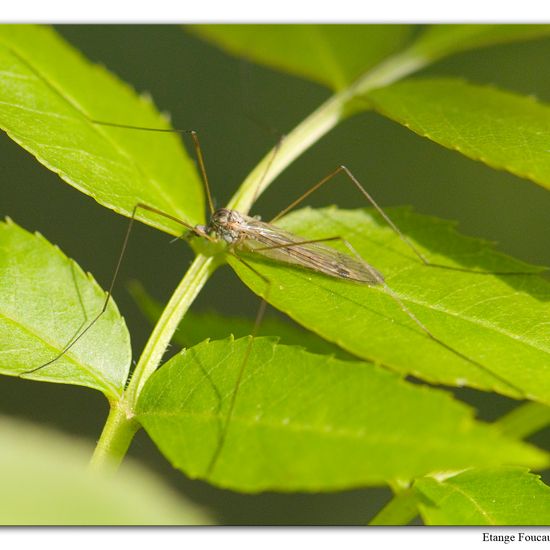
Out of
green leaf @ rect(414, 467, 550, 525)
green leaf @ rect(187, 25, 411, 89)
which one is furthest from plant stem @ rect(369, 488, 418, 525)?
green leaf @ rect(187, 25, 411, 89)

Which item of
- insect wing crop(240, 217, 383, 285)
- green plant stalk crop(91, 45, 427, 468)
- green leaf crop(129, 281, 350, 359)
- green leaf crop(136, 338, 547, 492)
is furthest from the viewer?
green leaf crop(129, 281, 350, 359)

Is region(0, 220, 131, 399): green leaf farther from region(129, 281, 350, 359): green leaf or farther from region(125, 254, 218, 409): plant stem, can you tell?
region(129, 281, 350, 359): green leaf

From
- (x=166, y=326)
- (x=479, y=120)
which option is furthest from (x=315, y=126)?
(x=166, y=326)

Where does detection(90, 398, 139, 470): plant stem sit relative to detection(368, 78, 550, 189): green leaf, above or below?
below

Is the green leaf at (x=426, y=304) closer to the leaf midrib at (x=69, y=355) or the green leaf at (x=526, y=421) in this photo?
the green leaf at (x=526, y=421)

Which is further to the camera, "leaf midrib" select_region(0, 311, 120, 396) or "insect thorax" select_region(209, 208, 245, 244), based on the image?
"insect thorax" select_region(209, 208, 245, 244)

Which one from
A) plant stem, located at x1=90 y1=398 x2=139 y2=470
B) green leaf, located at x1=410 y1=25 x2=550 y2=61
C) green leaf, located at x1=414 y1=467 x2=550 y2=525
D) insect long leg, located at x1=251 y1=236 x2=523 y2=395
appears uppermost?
green leaf, located at x1=410 y1=25 x2=550 y2=61

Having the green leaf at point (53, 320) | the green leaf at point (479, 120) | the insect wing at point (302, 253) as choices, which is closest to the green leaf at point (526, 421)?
the insect wing at point (302, 253)
